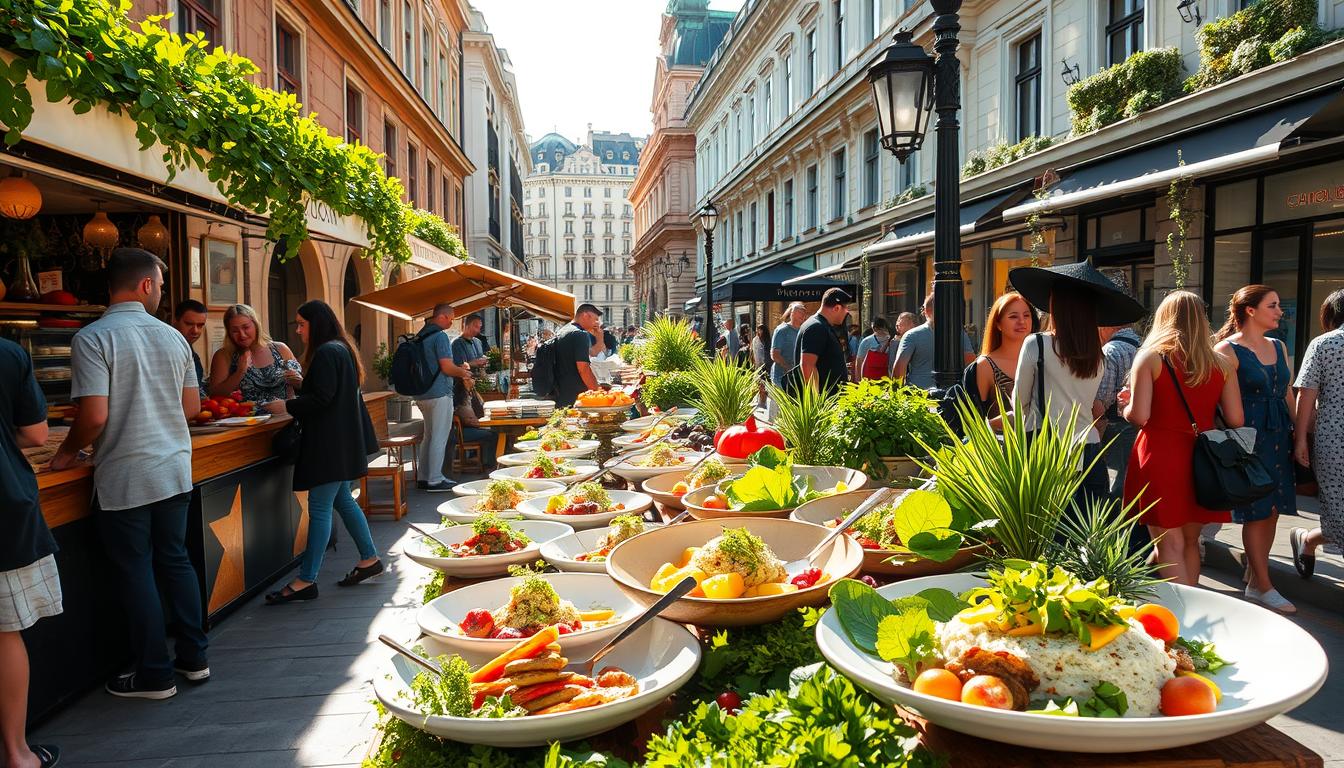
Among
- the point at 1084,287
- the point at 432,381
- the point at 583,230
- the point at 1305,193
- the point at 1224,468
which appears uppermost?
the point at 583,230

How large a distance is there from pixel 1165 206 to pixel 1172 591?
12.1 m

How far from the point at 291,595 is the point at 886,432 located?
440 centimetres

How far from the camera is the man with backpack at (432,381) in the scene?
31.1 feet

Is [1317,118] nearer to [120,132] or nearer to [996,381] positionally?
[996,381]

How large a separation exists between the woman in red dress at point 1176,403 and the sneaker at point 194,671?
4.91 meters

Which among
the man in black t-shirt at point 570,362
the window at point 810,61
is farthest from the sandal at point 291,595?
the window at point 810,61

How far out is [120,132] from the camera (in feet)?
14.4

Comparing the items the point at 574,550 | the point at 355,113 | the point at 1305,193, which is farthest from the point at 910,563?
the point at 355,113

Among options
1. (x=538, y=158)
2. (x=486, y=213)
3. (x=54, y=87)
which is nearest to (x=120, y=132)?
(x=54, y=87)

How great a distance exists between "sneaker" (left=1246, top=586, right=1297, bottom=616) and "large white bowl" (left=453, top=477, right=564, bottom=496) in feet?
14.3

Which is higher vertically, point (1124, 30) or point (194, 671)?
point (1124, 30)

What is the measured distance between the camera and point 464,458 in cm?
1113

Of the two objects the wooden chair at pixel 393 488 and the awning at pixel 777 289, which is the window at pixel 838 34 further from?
the wooden chair at pixel 393 488

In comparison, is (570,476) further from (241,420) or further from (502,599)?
(241,420)
